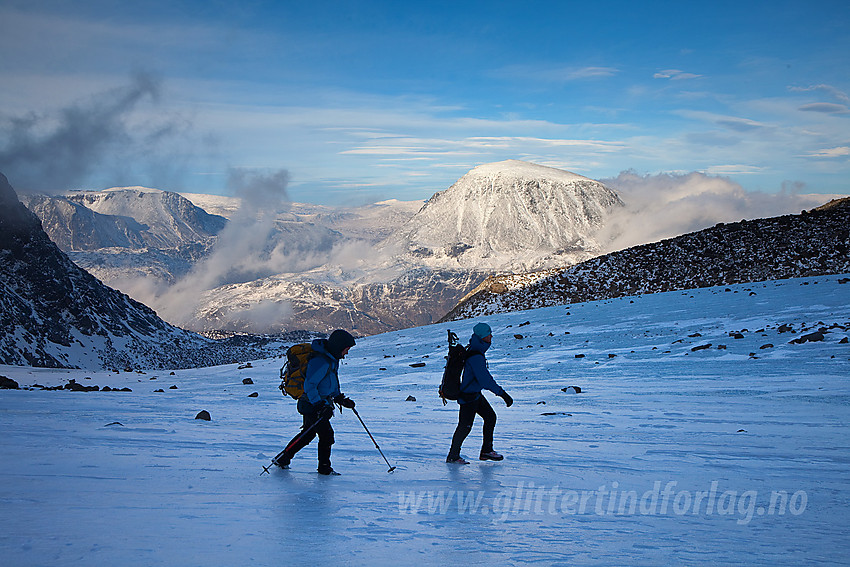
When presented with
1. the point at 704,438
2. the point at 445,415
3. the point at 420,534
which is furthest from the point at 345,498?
the point at 445,415

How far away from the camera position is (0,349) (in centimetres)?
9912

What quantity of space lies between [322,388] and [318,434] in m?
0.74

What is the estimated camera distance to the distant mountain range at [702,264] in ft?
150

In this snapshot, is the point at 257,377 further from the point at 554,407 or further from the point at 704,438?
the point at 704,438

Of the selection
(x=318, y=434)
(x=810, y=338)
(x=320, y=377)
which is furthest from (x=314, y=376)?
(x=810, y=338)

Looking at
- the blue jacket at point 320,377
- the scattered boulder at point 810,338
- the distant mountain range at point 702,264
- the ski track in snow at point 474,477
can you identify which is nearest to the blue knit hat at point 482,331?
the ski track in snow at point 474,477

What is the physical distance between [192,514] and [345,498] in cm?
178

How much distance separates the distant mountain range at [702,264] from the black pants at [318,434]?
41.8 m

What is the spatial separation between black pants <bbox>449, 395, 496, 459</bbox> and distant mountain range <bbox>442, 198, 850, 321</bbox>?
40377 mm

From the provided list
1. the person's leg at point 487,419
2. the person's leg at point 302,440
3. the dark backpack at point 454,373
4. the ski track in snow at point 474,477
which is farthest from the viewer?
the person's leg at point 487,419

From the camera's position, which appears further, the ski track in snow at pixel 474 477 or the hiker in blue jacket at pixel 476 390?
the hiker in blue jacket at pixel 476 390

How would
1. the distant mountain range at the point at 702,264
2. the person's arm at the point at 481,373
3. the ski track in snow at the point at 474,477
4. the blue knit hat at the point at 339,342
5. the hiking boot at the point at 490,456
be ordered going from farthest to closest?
the distant mountain range at the point at 702,264 → the hiking boot at the point at 490,456 → the person's arm at the point at 481,373 → the blue knit hat at the point at 339,342 → the ski track in snow at the point at 474,477

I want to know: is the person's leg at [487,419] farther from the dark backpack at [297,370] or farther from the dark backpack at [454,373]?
the dark backpack at [297,370]

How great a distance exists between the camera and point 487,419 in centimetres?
930
